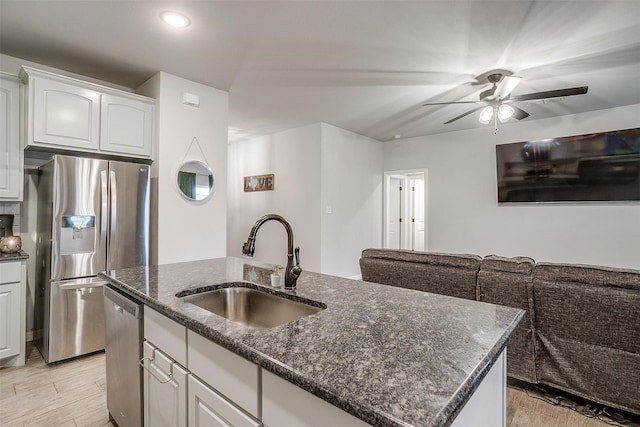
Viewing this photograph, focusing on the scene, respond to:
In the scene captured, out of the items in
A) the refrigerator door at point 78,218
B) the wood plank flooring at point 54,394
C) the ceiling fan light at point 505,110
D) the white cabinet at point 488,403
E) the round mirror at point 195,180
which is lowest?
the wood plank flooring at point 54,394

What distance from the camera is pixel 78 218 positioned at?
8.50ft

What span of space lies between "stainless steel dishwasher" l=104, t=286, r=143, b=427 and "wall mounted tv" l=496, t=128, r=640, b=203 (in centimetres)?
513

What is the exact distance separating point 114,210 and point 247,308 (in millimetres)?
1866

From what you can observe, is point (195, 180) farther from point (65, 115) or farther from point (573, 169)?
point (573, 169)

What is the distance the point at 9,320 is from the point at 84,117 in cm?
171

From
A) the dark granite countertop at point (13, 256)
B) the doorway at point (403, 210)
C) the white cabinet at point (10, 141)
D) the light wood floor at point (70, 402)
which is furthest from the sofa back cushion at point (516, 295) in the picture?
the doorway at point (403, 210)

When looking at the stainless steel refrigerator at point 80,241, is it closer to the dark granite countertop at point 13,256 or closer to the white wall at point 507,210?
the dark granite countertop at point 13,256

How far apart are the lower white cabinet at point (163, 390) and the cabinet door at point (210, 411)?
58 millimetres

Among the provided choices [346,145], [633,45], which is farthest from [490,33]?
[346,145]

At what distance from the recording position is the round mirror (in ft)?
10.6

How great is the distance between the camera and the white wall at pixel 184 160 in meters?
3.11

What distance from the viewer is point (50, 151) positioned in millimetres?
2746

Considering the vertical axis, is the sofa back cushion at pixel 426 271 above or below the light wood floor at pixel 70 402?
above

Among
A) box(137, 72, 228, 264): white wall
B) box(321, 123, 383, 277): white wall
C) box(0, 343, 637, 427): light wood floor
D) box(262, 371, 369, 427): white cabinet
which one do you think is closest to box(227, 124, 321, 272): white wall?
box(321, 123, 383, 277): white wall
